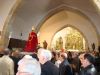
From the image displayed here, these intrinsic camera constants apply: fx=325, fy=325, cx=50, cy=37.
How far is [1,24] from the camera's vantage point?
1647 centimetres

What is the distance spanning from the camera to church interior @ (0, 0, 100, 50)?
1666cm

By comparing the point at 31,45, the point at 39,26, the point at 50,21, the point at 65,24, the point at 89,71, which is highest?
the point at 50,21

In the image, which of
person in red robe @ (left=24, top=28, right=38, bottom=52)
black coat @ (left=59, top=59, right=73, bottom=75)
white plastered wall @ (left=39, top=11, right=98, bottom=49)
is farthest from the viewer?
white plastered wall @ (left=39, top=11, right=98, bottom=49)

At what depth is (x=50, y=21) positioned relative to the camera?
26.8 m

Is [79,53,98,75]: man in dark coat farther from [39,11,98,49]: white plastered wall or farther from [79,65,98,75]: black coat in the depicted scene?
[39,11,98,49]: white plastered wall

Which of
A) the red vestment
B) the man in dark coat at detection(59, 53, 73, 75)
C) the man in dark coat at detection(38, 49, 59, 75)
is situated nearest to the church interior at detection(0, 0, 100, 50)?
the red vestment

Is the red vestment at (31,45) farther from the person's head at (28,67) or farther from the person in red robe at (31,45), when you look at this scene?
the person's head at (28,67)

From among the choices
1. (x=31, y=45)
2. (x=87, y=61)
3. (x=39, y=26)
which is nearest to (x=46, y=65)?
(x=87, y=61)

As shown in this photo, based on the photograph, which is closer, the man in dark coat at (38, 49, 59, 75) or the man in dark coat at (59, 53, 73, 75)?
the man in dark coat at (38, 49, 59, 75)

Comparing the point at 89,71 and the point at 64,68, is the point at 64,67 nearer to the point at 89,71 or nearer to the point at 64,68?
the point at 64,68

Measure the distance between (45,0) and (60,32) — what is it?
1236 centimetres

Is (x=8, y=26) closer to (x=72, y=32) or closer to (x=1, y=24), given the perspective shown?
(x=1, y=24)

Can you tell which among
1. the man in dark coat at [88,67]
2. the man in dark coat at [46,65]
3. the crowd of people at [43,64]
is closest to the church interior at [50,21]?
the crowd of people at [43,64]

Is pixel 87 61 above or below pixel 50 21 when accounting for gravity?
below
